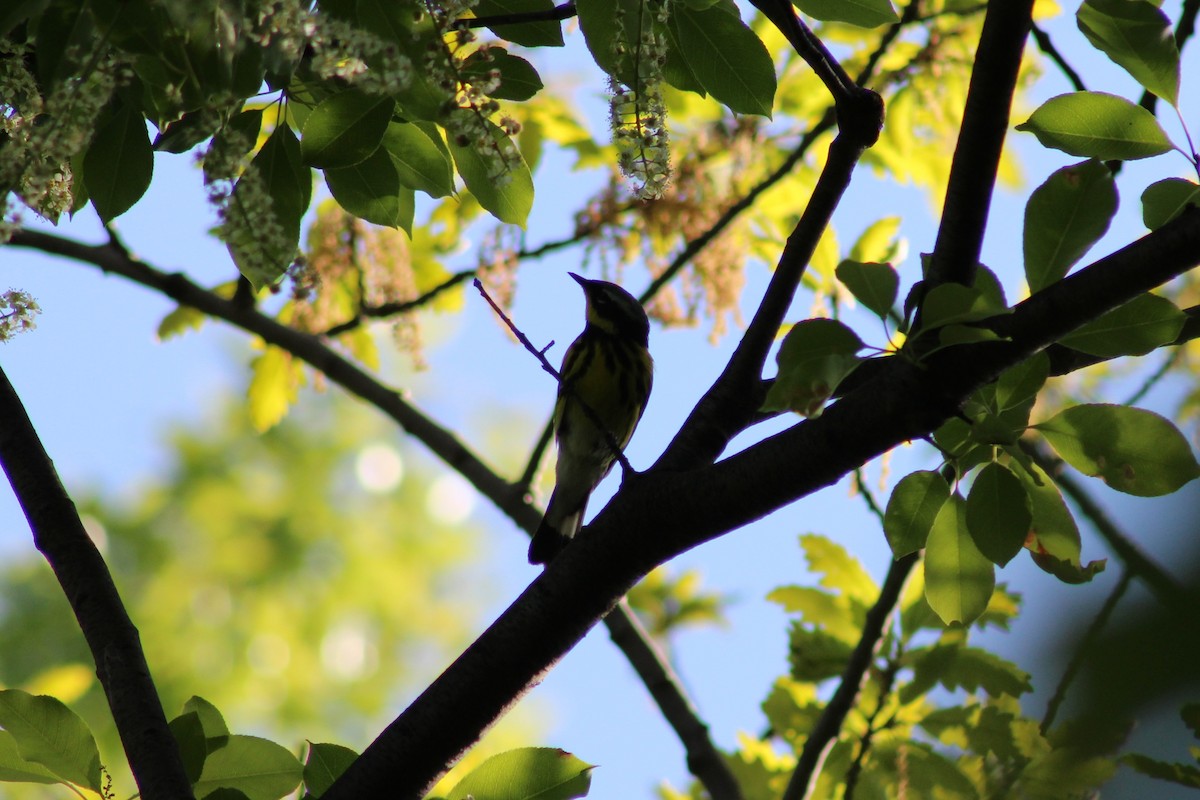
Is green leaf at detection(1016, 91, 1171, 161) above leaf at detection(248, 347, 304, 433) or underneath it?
underneath

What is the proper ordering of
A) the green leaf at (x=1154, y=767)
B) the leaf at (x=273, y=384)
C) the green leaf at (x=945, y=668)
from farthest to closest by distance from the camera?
1. the leaf at (x=273, y=384)
2. the green leaf at (x=945, y=668)
3. the green leaf at (x=1154, y=767)

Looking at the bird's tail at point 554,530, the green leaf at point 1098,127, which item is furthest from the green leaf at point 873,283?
the bird's tail at point 554,530

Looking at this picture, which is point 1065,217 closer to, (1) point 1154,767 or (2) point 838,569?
(1) point 1154,767

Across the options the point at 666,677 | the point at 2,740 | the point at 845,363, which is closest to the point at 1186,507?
the point at 845,363

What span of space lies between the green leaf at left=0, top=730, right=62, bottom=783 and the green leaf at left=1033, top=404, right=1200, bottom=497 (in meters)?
1.70

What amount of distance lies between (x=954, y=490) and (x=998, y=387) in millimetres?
210

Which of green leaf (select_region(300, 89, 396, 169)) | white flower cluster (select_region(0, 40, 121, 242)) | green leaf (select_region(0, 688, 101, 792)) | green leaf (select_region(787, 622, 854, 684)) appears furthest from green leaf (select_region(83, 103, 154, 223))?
green leaf (select_region(787, 622, 854, 684))

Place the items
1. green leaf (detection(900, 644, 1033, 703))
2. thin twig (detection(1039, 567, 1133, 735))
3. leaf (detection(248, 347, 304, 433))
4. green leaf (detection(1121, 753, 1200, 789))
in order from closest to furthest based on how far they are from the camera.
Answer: thin twig (detection(1039, 567, 1133, 735)) < green leaf (detection(1121, 753, 1200, 789)) < green leaf (detection(900, 644, 1033, 703)) < leaf (detection(248, 347, 304, 433))

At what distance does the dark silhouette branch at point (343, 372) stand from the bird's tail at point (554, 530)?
0.27 metres

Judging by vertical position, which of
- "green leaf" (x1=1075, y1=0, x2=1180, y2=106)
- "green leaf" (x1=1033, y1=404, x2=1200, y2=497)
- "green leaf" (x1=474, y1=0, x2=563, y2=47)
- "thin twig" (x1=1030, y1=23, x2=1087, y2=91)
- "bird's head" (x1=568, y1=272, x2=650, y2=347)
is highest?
"bird's head" (x1=568, y1=272, x2=650, y2=347)

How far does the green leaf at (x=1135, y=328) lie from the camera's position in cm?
172

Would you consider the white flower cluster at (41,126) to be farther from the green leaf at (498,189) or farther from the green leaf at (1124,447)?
the green leaf at (1124,447)

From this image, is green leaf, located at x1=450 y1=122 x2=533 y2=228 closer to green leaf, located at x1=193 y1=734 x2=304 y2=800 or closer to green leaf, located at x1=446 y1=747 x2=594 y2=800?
green leaf, located at x1=446 y1=747 x2=594 y2=800

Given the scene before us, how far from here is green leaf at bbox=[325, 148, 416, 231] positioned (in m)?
1.95
